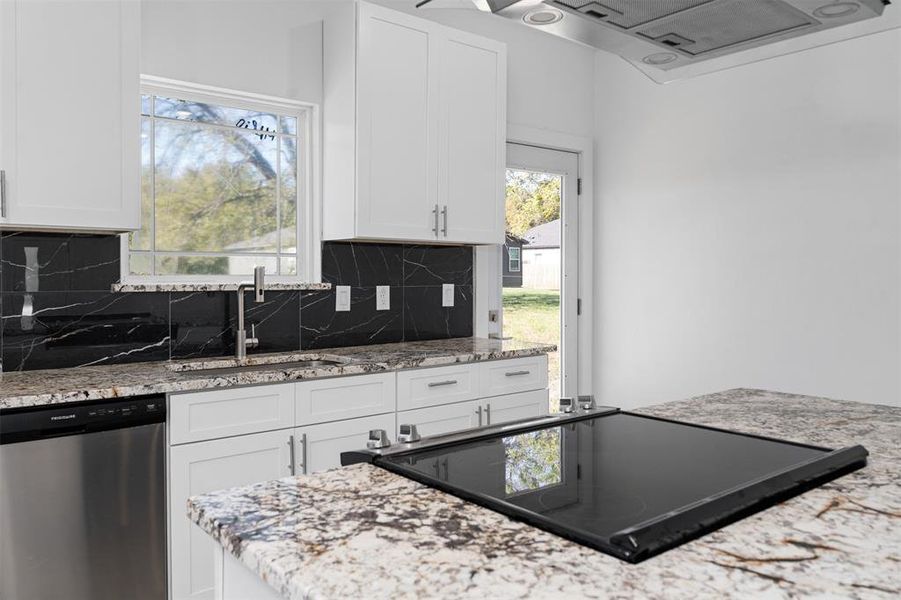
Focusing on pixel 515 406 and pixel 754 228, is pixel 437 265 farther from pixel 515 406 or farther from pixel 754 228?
pixel 754 228

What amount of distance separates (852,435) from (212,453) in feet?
6.18

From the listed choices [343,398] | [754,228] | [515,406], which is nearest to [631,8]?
[343,398]

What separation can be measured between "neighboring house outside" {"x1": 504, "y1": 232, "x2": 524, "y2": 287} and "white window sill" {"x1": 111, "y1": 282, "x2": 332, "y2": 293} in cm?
125

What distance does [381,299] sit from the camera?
3578 millimetres

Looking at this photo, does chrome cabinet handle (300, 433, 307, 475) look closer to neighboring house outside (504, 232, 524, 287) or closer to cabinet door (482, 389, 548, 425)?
cabinet door (482, 389, 548, 425)

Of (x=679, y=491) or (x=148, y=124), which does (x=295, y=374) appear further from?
(x=679, y=491)

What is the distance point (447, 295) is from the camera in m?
3.87

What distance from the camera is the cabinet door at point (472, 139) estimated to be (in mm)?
3395

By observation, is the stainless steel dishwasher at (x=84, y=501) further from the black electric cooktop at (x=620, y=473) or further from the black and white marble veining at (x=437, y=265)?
the black and white marble veining at (x=437, y=265)

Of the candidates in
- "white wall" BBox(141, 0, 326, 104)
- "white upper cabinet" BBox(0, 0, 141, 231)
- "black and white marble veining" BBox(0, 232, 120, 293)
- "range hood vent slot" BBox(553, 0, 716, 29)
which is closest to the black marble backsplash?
"black and white marble veining" BBox(0, 232, 120, 293)

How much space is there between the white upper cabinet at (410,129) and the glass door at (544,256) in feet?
2.05

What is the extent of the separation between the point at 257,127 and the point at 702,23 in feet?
7.24

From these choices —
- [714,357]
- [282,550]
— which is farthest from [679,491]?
[714,357]

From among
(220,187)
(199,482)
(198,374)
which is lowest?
(199,482)
